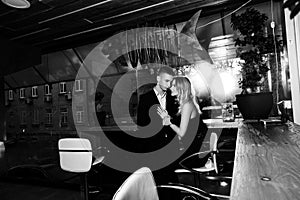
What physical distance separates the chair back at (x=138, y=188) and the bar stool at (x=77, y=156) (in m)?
1.43

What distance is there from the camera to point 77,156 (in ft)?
7.75

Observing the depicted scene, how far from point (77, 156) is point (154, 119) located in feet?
3.04

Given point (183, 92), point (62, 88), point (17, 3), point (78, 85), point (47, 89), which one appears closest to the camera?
point (183, 92)

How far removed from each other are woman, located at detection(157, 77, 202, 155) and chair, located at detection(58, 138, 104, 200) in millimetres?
876

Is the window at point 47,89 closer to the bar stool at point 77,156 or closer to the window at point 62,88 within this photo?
the window at point 62,88

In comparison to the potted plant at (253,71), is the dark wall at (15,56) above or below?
above

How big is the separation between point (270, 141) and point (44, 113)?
4.78m

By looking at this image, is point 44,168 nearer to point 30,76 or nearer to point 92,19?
point 30,76

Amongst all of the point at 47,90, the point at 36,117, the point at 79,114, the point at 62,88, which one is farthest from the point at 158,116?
the point at 36,117

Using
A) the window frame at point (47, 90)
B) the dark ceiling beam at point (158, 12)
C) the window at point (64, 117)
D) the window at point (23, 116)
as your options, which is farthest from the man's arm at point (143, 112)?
the window at point (23, 116)

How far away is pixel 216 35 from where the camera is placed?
345 centimetres

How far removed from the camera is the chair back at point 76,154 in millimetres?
2312

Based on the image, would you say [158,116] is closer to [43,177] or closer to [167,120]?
[167,120]

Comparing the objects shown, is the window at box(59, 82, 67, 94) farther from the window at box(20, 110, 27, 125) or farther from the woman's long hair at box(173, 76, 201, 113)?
the woman's long hair at box(173, 76, 201, 113)
